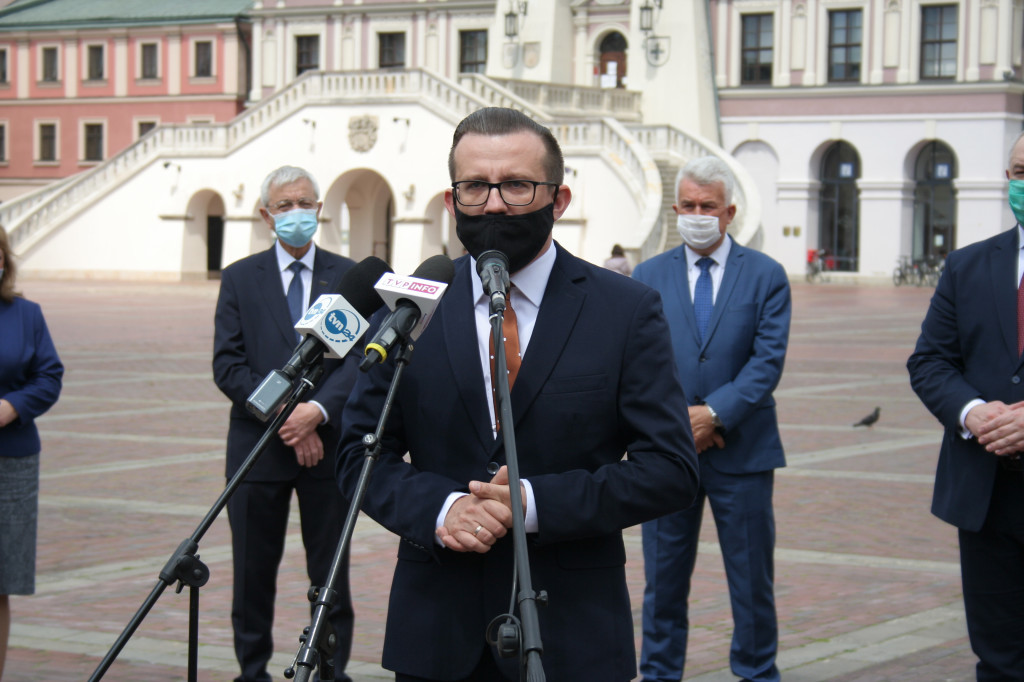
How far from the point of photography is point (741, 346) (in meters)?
5.96

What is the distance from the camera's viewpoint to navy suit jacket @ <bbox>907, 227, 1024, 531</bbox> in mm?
4688

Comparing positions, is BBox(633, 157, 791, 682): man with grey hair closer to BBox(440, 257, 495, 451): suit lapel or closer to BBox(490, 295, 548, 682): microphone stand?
BBox(440, 257, 495, 451): suit lapel

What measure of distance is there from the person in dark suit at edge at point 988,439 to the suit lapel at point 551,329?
165 centimetres

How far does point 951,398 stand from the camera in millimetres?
4723

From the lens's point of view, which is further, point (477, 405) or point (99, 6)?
point (99, 6)

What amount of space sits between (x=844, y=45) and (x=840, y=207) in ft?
18.2

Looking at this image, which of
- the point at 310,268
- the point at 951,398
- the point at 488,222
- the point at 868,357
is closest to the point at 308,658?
the point at 488,222

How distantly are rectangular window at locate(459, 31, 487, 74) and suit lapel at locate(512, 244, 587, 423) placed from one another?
5319cm

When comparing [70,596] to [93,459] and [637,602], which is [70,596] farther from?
[93,459]

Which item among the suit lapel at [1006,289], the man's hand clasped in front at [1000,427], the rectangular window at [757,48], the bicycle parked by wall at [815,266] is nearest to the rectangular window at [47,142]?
the rectangular window at [757,48]

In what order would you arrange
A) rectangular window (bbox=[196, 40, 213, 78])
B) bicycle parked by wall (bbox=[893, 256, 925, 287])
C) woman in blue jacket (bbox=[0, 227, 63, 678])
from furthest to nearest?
rectangular window (bbox=[196, 40, 213, 78]), bicycle parked by wall (bbox=[893, 256, 925, 287]), woman in blue jacket (bbox=[0, 227, 63, 678])

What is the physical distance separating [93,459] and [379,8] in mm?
47117

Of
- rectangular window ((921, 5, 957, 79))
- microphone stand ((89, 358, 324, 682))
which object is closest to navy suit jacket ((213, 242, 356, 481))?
microphone stand ((89, 358, 324, 682))

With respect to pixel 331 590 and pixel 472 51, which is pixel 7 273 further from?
pixel 472 51
